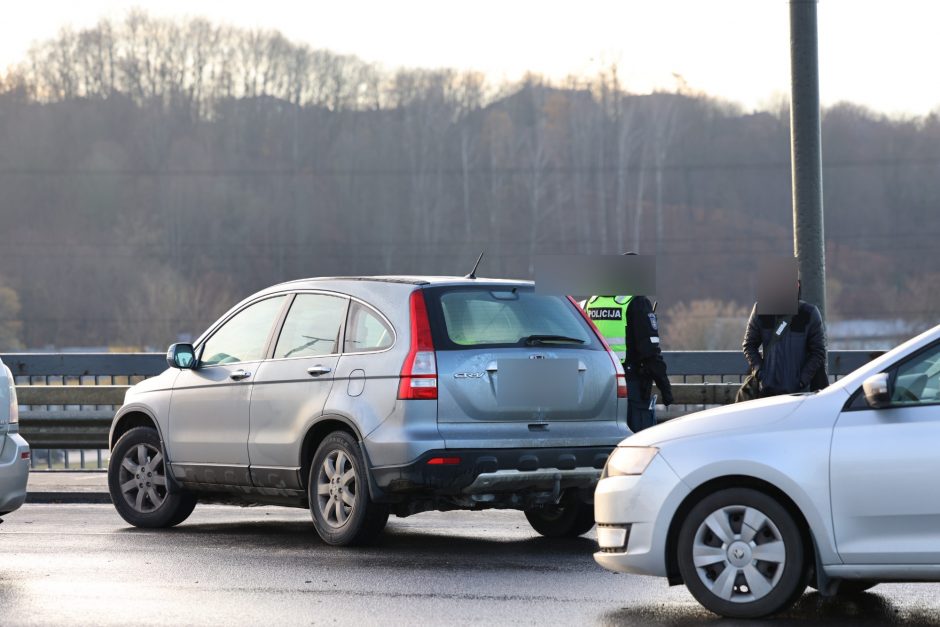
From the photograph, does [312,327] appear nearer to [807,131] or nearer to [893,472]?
[893,472]

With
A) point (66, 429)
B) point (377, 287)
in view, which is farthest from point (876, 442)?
point (66, 429)

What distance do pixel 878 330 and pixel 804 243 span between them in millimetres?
62289

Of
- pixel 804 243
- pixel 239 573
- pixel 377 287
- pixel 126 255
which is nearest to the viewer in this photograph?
pixel 239 573

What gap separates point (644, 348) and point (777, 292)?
114 cm

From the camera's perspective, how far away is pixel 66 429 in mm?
13586

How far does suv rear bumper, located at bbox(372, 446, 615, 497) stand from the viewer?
8.19 metres

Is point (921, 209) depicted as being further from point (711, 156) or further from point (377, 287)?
point (377, 287)

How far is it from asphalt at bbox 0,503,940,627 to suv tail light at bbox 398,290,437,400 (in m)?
0.97

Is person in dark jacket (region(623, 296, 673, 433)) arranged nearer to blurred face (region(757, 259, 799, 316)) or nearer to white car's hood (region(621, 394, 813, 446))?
blurred face (region(757, 259, 799, 316))

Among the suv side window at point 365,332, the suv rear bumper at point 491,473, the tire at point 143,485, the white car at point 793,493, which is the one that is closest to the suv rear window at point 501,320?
the suv side window at point 365,332

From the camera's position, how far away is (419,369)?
324 inches

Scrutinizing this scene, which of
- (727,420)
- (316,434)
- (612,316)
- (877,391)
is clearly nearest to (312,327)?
(316,434)

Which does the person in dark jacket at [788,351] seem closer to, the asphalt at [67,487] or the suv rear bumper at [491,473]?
the suv rear bumper at [491,473]

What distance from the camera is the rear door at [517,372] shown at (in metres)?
8.32
